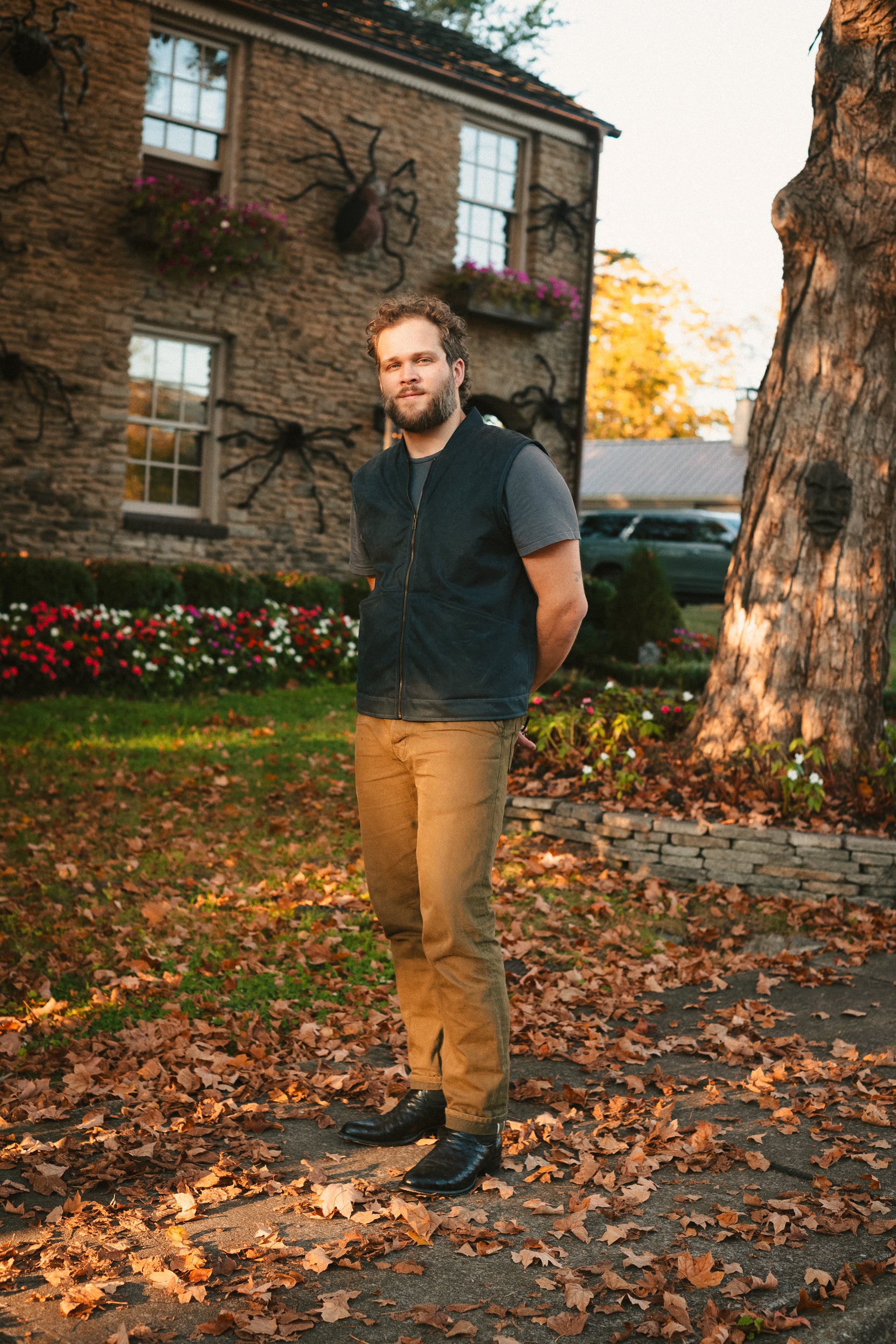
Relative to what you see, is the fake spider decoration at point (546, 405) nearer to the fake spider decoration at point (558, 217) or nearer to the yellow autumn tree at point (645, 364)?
the fake spider decoration at point (558, 217)

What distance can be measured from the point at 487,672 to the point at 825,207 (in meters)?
4.85

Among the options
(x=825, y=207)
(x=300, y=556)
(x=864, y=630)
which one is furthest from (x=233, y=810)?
(x=300, y=556)

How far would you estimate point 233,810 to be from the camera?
23.8 ft

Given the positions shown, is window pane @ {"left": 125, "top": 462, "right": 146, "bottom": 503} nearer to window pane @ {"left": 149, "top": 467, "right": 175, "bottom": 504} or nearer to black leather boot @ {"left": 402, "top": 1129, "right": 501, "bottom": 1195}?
window pane @ {"left": 149, "top": 467, "right": 175, "bottom": 504}

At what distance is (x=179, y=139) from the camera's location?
13.2 metres

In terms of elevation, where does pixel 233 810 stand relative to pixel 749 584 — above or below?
below

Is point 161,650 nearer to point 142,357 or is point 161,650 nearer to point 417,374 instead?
point 142,357

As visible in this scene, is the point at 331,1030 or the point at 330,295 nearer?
the point at 331,1030

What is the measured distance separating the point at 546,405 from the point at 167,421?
17.5 ft

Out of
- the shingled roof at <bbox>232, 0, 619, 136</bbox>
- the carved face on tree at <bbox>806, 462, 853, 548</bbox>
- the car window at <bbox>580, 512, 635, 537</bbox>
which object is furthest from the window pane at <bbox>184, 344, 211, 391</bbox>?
the car window at <bbox>580, 512, 635, 537</bbox>

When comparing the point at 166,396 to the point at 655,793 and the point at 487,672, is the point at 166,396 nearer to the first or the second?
the point at 655,793

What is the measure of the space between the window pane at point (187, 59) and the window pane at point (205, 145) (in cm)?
58

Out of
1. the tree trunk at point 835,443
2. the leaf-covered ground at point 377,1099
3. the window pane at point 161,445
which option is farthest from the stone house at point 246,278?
the tree trunk at point 835,443

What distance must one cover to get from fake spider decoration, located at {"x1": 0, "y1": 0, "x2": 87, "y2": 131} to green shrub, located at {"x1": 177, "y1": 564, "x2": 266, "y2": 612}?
4.64 metres
